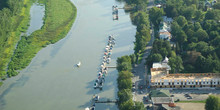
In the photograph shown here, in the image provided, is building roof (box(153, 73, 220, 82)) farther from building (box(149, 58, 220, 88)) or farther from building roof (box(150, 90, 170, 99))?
building roof (box(150, 90, 170, 99))

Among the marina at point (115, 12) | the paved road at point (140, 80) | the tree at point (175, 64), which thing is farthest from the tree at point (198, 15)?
the tree at point (175, 64)

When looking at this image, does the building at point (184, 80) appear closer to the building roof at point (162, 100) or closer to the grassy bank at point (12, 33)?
the building roof at point (162, 100)

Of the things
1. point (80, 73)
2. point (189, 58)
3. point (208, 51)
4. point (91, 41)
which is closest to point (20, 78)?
point (80, 73)

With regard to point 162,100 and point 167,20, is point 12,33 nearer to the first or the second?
point 167,20

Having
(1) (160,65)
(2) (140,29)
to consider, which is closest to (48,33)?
(2) (140,29)

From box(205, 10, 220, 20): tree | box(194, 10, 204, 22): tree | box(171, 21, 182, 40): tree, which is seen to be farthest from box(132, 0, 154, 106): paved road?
box(205, 10, 220, 20): tree

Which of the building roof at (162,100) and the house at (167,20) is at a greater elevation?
the house at (167,20)
